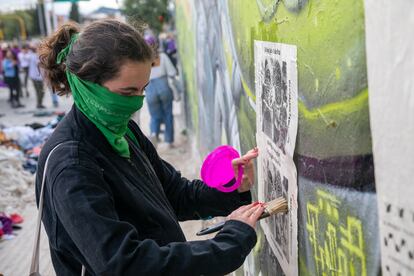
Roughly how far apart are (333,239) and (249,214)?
15.5 inches

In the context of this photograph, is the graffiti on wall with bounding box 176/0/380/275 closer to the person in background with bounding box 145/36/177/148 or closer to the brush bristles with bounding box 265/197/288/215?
the brush bristles with bounding box 265/197/288/215

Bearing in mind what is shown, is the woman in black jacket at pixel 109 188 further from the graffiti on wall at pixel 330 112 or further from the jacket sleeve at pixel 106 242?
the graffiti on wall at pixel 330 112

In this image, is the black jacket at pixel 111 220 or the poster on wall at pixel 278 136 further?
the poster on wall at pixel 278 136

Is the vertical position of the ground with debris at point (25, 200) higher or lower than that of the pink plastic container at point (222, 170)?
lower

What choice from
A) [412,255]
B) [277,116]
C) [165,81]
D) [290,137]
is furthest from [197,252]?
[165,81]

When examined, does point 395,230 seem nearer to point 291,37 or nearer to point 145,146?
point 291,37

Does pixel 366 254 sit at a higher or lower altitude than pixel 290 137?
lower

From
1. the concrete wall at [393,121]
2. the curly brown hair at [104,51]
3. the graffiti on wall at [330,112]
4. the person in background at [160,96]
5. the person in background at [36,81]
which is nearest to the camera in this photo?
the concrete wall at [393,121]

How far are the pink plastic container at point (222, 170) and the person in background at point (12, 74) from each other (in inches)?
558

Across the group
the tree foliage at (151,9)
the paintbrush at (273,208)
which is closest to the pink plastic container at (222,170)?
the paintbrush at (273,208)

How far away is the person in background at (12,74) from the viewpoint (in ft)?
48.6

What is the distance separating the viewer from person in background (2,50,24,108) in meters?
14.8

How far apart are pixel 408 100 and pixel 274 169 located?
1084mm

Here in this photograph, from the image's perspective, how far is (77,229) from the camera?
4.71ft
